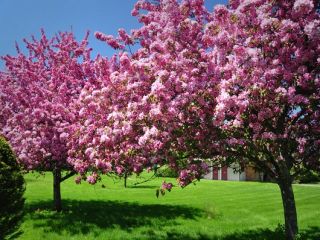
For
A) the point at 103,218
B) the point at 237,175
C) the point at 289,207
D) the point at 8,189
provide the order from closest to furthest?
the point at 8,189 < the point at 289,207 < the point at 103,218 < the point at 237,175

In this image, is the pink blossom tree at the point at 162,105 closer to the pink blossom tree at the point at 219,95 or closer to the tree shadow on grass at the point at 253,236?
the pink blossom tree at the point at 219,95

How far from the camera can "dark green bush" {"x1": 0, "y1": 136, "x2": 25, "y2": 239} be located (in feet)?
33.2

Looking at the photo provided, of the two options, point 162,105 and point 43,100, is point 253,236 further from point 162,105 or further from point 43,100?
point 43,100

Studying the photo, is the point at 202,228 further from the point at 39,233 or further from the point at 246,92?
the point at 246,92

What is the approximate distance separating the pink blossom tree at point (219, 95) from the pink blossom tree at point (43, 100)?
226 inches

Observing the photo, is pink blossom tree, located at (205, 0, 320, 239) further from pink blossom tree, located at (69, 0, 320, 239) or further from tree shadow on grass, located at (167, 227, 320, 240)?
tree shadow on grass, located at (167, 227, 320, 240)

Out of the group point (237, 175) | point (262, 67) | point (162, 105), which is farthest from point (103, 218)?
point (237, 175)

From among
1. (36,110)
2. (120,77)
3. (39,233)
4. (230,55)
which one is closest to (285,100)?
(230,55)

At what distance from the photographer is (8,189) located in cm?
1020

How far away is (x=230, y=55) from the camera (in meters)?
9.14

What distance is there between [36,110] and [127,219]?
7.04m

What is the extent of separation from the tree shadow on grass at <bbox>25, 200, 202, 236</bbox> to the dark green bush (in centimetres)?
443

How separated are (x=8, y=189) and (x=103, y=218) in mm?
9306

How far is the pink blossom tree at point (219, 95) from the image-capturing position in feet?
27.9
